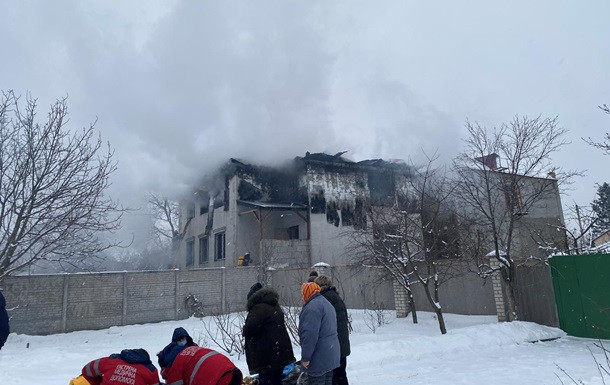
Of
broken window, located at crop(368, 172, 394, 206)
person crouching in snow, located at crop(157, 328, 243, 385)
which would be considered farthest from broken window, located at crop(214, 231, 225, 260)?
person crouching in snow, located at crop(157, 328, 243, 385)

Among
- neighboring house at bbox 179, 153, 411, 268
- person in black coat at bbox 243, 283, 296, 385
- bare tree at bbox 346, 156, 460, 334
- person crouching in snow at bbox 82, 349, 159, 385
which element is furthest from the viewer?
neighboring house at bbox 179, 153, 411, 268

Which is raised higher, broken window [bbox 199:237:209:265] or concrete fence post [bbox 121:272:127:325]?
broken window [bbox 199:237:209:265]

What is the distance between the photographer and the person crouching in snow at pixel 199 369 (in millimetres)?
3027

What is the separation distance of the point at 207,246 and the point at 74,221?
1863cm

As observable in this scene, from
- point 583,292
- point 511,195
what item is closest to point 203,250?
point 511,195

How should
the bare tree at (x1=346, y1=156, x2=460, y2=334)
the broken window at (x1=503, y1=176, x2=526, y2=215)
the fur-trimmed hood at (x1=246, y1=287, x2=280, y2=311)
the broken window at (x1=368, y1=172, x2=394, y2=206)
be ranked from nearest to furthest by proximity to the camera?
the fur-trimmed hood at (x1=246, y1=287, x2=280, y2=311) < the bare tree at (x1=346, y1=156, x2=460, y2=334) < the broken window at (x1=503, y1=176, x2=526, y2=215) < the broken window at (x1=368, y1=172, x2=394, y2=206)

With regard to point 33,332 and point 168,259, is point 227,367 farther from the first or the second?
point 168,259

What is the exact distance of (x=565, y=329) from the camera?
998 cm

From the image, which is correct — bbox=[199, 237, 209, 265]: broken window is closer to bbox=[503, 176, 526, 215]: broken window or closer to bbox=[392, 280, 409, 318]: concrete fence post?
bbox=[392, 280, 409, 318]: concrete fence post

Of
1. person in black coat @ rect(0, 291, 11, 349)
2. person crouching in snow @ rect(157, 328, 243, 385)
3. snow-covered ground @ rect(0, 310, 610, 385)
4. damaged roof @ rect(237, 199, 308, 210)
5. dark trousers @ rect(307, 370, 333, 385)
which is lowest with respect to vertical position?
snow-covered ground @ rect(0, 310, 610, 385)

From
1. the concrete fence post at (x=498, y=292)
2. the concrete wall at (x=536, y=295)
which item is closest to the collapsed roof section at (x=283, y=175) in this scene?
the concrete fence post at (x=498, y=292)

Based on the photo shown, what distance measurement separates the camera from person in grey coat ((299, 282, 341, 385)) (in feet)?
14.0

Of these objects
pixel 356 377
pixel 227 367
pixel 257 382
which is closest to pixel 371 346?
pixel 356 377

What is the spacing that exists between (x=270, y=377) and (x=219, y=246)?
22.8m
